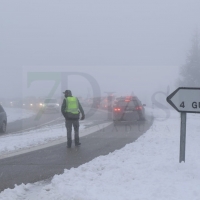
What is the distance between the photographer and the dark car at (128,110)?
72.5ft

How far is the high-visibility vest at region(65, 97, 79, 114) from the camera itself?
12604 millimetres

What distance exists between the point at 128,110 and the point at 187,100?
15.0m

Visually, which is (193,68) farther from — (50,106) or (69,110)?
(69,110)

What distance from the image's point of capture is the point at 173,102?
23.9 feet

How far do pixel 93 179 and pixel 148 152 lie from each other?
335cm

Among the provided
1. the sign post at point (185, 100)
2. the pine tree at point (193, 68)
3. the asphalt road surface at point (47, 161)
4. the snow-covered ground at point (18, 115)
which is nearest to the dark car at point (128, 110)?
the asphalt road surface at point (47, 161)

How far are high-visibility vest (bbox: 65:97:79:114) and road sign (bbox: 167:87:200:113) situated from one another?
579 centimetres

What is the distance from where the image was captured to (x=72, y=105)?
500 inches

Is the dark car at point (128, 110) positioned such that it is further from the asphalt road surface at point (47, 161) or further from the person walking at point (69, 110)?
the person walking at point (69, 110)

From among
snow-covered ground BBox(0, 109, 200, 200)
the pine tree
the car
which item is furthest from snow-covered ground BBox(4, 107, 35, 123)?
the pine tree

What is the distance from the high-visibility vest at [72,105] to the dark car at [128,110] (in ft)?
31.5

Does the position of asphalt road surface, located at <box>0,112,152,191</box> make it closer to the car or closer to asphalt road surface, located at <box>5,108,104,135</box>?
asphalt road surface, located at <box>5,108,104,135</box>

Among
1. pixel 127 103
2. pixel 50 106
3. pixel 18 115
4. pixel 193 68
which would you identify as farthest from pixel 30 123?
pixel 193 68

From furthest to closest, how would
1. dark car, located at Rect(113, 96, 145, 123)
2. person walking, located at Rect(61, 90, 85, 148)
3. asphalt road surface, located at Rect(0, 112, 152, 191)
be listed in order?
dark car, located at Rect(113, 96, 145, 123), person walking, located at Rect(61, 90, 85, 148), asphalt road surface, located at Rect(0, 112, 152, 191)
